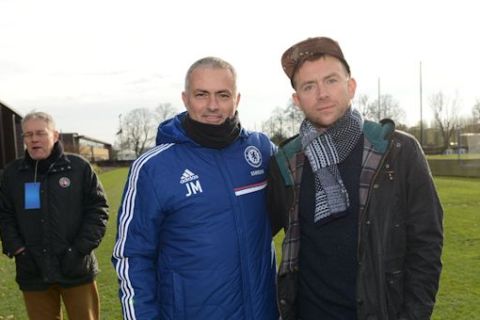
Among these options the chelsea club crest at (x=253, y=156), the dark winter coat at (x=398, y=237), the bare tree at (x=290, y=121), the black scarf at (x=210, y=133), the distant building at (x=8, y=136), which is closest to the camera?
the dark winter coat at (x=398, y=237)

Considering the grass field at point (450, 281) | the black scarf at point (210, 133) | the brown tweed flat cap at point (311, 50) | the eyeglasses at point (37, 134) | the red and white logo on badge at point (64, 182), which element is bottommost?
the grass field at point (450, 281)

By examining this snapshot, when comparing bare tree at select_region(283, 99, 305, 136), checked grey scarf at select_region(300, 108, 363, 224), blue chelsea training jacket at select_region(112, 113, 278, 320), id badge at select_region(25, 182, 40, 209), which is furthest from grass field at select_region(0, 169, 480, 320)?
bare tree at select_region(283, 99, 305, 136)

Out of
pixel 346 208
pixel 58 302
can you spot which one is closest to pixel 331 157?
pixel 346 208

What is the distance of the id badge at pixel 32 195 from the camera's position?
4500 mm

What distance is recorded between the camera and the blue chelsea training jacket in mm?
2695

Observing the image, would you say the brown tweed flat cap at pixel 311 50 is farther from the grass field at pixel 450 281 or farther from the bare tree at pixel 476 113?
the bare tree at pixel 476 113

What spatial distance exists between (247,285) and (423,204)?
3.45ft

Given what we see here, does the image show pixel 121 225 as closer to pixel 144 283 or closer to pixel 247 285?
pixel 144 283

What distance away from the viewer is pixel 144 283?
2684 mm

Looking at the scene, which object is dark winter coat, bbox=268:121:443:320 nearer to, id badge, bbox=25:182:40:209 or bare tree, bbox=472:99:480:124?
id badge, bbox=25:182:40:209

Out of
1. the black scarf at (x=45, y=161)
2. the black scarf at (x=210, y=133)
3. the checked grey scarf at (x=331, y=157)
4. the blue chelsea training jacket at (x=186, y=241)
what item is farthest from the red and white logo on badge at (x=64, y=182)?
the checked grey scarf at (x=331, y=157)

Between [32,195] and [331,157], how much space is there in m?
3.04

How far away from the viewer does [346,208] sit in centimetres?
256

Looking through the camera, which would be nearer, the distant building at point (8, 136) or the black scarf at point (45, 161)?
the black scarf at point (45, 161)
